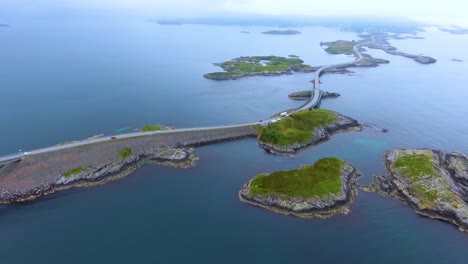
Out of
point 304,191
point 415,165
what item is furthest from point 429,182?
point 304,191

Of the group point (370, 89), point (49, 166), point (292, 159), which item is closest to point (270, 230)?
point (292, 159)

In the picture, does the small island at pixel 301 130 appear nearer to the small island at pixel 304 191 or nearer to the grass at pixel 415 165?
the small island at pixel 304 191

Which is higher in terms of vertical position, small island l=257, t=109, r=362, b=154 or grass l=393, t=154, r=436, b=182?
small island l=257, t=109, r=362, b=154

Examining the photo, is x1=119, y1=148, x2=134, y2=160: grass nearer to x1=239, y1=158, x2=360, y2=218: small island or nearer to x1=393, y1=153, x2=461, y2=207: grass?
x1=239, y1=158, x2=360, y2=218: small island

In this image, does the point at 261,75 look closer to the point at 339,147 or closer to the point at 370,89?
the point at 370,89

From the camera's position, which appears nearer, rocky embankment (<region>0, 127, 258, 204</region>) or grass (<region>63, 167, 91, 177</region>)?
rocky embankment (<region>0, 127, 258, 204</region>)

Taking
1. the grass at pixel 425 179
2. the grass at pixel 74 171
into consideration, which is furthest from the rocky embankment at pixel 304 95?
the grass at pixel 74 171

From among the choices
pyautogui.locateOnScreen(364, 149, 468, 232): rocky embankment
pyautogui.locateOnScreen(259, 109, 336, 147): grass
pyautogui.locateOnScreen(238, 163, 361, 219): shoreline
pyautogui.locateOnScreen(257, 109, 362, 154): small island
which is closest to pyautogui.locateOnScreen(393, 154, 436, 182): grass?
pyautogui.locateOnScreen(364, 149, 468, 232): rocky embankment

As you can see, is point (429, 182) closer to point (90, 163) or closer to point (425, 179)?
point (425, 179)
